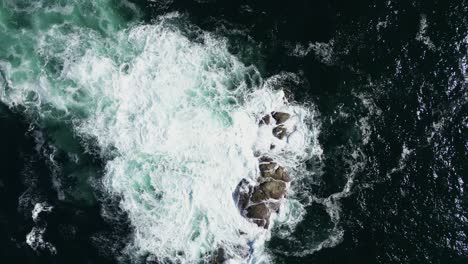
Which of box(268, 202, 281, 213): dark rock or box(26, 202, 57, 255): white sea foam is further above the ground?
box(268, 202, 281, 213): dark rock

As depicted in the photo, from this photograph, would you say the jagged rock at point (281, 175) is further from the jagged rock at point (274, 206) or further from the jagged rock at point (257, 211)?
the jagged rock at point (257, 211)

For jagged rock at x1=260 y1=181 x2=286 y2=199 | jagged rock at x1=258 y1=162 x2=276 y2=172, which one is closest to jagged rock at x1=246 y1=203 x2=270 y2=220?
jagged rock at x1=260 y1=181 x2=286 y2=199

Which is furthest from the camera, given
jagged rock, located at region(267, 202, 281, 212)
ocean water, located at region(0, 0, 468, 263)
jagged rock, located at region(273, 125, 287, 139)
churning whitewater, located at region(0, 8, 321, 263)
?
jagged rock, located at region(273, 125, 287, 139)

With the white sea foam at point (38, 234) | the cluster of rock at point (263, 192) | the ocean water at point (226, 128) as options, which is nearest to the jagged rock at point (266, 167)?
the cluster of rock at point (263, 192)

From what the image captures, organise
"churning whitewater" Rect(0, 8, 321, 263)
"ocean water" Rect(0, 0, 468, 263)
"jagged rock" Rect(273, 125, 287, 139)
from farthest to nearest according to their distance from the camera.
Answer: "jagged rock" Rect(273, 125, 287, 139) → "churning whitewater" Rect(0, 8, 321, 263) → "ocean water" Rect(0, 0, 468, 263)

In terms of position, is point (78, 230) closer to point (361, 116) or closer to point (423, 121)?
point (361, 116)

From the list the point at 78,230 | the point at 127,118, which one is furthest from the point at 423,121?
the point at 78,230

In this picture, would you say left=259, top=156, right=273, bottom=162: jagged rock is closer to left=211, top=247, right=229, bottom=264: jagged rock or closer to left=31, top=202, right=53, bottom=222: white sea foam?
left=211, top=247, right=229, bottom=264: jagged rock

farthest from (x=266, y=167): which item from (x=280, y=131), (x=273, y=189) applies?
(x=280, y=131)

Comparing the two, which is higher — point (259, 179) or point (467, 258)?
point (259, 179)
